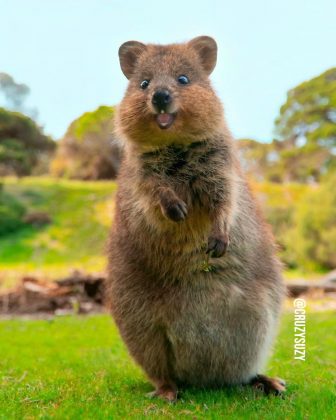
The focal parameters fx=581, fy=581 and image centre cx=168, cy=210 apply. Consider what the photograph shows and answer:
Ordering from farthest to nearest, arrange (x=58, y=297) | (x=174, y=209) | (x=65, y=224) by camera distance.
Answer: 1. (x=65, y=224)
2. (x=58, y=297)
3. (x=174, y=209)

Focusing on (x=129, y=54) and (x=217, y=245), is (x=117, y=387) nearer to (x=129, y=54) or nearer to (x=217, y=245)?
(x=217, y=245)

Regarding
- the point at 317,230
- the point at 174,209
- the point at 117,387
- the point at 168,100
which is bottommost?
the point at 317,230

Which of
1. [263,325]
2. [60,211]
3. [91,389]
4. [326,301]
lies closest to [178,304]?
[263,325]

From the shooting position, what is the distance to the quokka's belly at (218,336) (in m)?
4.83

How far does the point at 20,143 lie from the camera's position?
3422 cm

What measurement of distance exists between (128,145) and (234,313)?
1735 mm

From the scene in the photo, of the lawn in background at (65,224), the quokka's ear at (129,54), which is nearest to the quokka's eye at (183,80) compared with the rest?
the quokka's ear at (129,54)

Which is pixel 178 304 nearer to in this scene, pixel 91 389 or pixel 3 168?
pixel 91 389

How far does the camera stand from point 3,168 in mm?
39031

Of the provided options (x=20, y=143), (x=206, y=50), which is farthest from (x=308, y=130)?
(x=206, y=50)

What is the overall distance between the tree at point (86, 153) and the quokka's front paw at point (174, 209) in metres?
28.9

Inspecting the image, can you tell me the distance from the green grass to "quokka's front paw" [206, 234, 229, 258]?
1985cm

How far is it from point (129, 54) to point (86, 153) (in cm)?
3522

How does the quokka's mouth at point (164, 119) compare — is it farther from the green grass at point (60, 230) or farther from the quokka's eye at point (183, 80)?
the green grass at point (60, 230)
